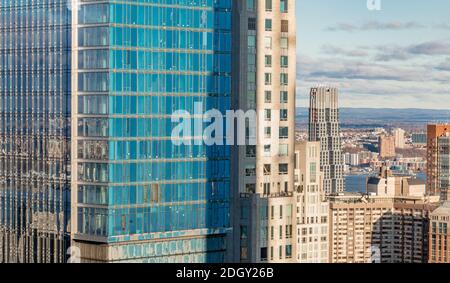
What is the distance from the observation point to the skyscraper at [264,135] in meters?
24.9

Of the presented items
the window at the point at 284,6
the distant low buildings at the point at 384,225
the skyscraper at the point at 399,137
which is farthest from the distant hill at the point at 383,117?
the distant low buildings at the point at 384,225

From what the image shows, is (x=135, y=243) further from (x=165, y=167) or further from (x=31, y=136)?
(x=31, y=136)

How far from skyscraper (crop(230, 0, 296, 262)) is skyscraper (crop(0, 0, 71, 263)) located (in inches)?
134

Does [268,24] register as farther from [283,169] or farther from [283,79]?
[283,169]

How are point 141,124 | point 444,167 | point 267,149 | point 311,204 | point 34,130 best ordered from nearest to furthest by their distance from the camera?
point 141,124, point 34,130, point 267,149, point 311,204, point 444,167

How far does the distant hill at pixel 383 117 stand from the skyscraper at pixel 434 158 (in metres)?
11.5

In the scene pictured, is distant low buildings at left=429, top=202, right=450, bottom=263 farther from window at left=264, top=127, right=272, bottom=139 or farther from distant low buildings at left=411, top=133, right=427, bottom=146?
window at left=264, top=127, right=272, bottom=139

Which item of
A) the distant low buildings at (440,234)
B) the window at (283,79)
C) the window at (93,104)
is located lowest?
the distant low buildings at (440,234)

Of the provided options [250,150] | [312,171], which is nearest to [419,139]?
[312,171]

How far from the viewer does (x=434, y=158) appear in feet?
167

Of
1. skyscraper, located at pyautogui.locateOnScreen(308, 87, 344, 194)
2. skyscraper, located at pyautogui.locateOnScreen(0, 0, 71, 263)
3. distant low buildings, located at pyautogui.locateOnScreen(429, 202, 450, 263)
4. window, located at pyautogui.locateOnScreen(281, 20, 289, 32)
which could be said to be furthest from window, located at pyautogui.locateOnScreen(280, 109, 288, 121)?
distant low buildings, located at pyautogui.locateOnScreen(429, 202, 450, 263)

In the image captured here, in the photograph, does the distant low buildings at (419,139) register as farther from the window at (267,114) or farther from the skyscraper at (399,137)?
the window at (267,114)

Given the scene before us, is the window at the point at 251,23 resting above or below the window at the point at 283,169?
above

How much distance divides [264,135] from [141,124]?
9.66 ft
